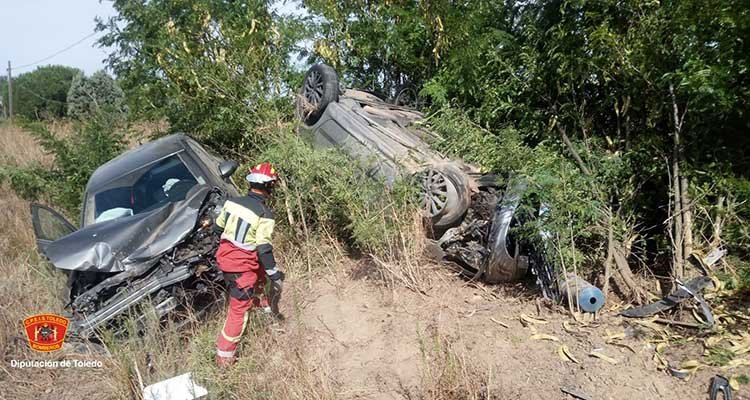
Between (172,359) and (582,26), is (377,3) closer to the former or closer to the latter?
(582,26)

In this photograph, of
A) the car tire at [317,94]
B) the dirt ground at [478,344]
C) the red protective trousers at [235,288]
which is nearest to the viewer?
the dirt ground at [478,344]

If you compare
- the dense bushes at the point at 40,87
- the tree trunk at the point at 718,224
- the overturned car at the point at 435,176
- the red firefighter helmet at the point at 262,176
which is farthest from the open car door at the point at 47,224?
the dense bushes at the point at 40,87

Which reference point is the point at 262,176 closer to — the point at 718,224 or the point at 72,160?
the point at 718,224

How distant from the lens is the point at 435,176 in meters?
5.02

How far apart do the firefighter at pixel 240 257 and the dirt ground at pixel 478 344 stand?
62cm

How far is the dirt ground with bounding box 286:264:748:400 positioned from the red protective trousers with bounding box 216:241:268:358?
0.60 metres

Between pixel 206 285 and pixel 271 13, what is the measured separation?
159 inches

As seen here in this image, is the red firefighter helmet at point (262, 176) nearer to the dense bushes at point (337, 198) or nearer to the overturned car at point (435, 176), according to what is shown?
the dense bushes at point (337, 198)

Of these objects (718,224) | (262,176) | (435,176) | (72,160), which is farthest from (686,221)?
(72,160)

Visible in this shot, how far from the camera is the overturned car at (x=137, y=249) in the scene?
4113 mm

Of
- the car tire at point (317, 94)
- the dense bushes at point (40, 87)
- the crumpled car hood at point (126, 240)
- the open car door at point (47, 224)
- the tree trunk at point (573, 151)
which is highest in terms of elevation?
the car tire at point (317, 94)

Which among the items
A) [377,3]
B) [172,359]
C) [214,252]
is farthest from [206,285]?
[377,3]

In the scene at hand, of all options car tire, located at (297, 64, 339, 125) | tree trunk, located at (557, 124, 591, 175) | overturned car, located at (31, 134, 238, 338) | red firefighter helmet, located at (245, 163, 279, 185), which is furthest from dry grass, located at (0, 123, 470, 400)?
car tire, located at (297, 64, 339, 125)

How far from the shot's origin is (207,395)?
146 inches
